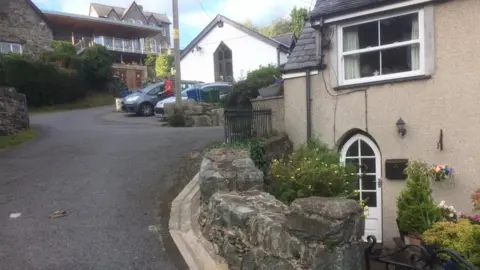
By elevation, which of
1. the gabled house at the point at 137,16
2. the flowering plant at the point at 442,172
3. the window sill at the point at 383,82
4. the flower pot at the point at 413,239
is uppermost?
the gabled house at the point at 137,16

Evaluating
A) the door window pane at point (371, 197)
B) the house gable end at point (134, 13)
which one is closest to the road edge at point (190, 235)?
the door window pane at point (371, 197)

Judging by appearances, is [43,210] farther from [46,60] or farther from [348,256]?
[46,60]

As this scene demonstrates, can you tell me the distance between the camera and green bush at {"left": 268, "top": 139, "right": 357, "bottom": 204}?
7.00 m

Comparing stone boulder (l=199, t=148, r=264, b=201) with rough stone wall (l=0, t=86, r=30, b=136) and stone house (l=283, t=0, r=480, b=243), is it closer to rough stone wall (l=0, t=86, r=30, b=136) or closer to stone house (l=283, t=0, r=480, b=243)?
stone house (l=283, t=0, r=480, b=243)

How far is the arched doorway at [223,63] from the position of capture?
35812mm

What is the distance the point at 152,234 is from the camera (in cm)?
631

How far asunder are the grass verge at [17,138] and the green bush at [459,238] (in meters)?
11.5

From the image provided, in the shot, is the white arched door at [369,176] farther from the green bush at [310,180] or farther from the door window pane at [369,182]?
the green bush at [310,180]

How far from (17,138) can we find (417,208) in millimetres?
12029

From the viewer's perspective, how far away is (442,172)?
8.08m

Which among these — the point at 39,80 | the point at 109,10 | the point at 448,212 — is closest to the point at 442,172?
the point at 448,212

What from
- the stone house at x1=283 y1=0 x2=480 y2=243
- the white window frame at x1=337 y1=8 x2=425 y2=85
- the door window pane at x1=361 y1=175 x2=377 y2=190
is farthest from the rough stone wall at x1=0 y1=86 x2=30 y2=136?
the door window pane at x1=361 y1=175 x2=377 y2=190

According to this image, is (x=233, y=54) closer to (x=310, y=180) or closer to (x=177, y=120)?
(x=177, y=120)

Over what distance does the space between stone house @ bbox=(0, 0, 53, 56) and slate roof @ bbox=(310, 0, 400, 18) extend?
28.6m
